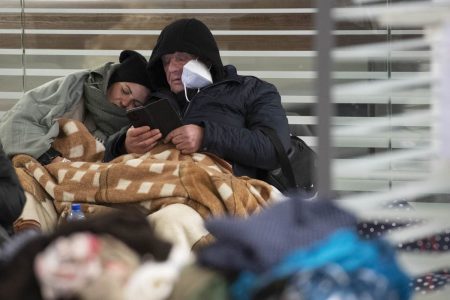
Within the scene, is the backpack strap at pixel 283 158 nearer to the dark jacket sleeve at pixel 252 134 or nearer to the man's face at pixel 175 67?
the dark jacket sleeve at pixel 252 134

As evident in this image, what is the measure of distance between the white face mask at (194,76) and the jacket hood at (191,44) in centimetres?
6

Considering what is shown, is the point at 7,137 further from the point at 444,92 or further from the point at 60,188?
the point at 444,92

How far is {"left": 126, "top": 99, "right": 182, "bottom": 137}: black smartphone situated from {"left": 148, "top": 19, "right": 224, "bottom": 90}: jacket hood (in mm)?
491

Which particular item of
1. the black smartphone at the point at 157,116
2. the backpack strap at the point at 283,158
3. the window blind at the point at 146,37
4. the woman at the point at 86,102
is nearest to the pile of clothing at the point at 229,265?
the black smartphone at the point at 157,116

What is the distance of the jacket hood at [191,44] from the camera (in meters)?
5.64

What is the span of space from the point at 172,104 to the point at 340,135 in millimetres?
2470

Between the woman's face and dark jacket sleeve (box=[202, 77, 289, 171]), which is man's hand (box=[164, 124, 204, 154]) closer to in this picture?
dark jacket sleeve (box=[202, 77, 289, 171])

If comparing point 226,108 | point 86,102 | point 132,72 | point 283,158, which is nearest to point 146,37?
point 132,72

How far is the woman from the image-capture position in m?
5.59

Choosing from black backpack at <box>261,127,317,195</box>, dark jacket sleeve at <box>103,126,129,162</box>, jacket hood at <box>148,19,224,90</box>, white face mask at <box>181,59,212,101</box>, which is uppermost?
jacket hood at <box>148,19,224,90</box>

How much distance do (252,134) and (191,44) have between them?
0.61m

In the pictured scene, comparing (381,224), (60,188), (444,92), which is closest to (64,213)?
(60,188)

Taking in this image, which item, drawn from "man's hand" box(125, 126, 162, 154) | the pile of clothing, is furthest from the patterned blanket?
the pile of clothing

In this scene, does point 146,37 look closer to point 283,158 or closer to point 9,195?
point 283,158
